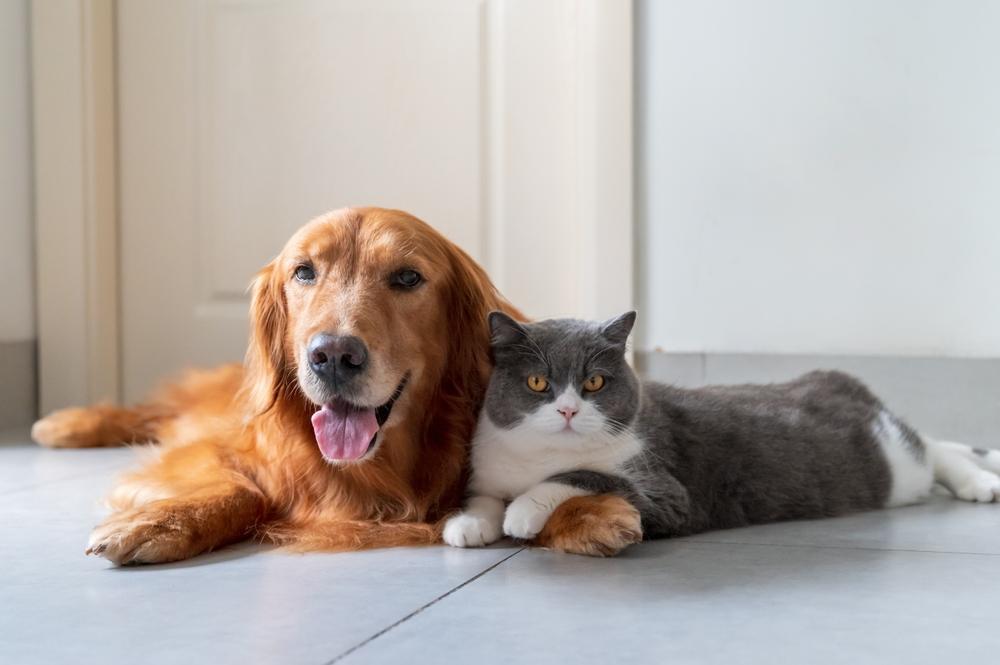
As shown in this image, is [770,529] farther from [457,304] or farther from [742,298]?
[742,298]

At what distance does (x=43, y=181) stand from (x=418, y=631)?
2816 millimetres

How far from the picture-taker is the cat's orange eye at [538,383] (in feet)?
6.10

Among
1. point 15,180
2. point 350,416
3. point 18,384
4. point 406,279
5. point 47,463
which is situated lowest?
point 47,463

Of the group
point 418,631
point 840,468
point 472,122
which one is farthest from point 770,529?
point 472,122

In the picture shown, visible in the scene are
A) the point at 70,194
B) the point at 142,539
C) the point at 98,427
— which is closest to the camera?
the point at 142,539

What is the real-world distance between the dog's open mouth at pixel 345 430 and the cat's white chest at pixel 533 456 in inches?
8.1

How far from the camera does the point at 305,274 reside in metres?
1.94

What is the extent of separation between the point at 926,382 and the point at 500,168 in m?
1.36

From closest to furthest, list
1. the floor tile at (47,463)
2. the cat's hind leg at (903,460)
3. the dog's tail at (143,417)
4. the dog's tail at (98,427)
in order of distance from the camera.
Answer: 1. the cat's hind leg at (903,460)
2. the floor tile at (47,463)
3. the dog's tail at (143,417)
4. the dog's tail at (98,427)

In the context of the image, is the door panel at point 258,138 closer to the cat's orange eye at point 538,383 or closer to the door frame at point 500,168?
the door frame at point 500,168

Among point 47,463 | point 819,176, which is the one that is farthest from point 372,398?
point 819,176

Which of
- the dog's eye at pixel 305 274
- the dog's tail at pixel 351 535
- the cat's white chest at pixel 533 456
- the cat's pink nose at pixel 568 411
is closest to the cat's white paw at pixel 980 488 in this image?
the cat's white chest at pixel 533 456

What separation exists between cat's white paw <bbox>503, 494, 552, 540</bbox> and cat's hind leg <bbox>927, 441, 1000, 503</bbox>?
95cm

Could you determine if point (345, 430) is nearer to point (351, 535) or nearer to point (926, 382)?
point (351, 535)
